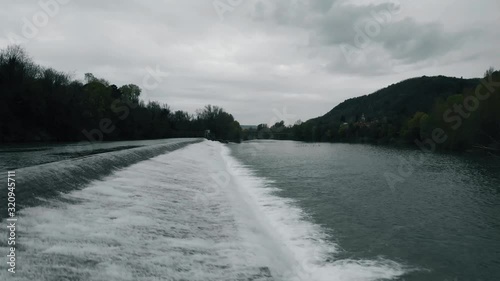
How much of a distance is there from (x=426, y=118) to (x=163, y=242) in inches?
2765

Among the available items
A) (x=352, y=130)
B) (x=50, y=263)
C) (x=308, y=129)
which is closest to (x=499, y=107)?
(x=50, y=263)

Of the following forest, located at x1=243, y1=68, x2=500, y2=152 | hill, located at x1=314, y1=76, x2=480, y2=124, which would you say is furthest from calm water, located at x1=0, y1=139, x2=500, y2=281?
hill, located at x1=314, y1=76, x2=480, y2=124

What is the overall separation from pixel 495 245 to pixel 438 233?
3.81 feet

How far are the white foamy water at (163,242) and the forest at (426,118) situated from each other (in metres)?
23.9

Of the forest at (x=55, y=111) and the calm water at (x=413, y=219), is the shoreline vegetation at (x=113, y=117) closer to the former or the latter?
the forest at (x=55, y=111)

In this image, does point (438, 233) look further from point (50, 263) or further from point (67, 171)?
point (67, 171)

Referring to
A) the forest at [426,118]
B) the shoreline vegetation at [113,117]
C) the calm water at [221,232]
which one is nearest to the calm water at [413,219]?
the calm water at [221,232]

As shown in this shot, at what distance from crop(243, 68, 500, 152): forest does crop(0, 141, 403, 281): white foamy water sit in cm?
2395

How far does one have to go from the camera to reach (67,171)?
8.57 metres

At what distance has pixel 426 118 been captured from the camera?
66.6 meters

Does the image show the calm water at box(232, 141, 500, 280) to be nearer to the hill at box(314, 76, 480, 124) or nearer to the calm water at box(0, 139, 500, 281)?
Result: the calm water at box(0, 139, 500, 281)

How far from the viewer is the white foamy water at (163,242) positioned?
4508 mm

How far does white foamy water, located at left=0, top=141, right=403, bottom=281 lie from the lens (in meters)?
4.51

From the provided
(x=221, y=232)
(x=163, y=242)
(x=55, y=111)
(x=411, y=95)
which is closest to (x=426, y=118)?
(x=55, y=111)
